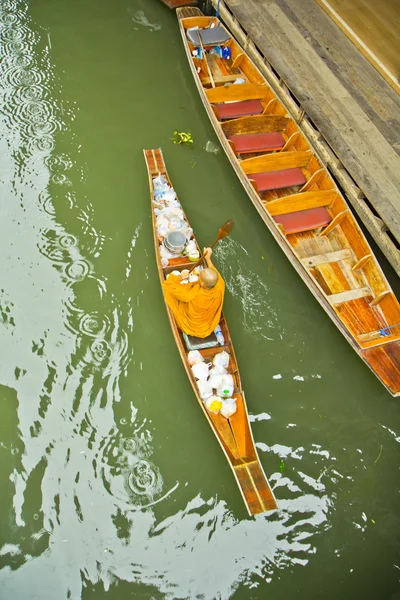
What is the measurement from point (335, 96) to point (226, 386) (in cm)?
735

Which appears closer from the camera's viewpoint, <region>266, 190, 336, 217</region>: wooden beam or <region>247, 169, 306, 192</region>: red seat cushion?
<region>266, 190, 336, 217</region>: wooden beam

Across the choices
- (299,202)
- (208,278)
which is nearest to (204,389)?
(208,278)

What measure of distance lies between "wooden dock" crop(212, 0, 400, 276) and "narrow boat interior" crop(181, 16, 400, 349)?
59 cm

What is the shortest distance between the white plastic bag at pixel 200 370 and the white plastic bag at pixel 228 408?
484 mm

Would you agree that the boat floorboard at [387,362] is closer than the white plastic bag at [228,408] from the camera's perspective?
No

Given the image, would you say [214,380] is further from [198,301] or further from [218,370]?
[198,301]

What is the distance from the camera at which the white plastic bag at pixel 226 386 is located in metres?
6.32

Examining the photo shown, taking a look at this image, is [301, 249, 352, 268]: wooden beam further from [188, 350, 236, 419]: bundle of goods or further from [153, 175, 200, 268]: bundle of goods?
[188, 350, 236, 419]: bundle of goods

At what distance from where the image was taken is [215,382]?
21.0 feet

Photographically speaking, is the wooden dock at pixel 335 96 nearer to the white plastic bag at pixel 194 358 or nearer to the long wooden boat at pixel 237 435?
the long wooden boat at pixel 237 435

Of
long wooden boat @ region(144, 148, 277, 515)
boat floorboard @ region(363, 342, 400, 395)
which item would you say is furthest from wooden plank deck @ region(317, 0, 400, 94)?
long wooden boat @ region(144, 148, 277, 515)

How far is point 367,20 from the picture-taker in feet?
36.9

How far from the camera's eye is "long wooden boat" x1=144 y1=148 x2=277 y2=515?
5609 millimetres

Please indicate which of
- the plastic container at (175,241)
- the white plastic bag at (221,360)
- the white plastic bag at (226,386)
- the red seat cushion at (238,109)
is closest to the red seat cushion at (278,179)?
the red seat cushion at (238,109)
